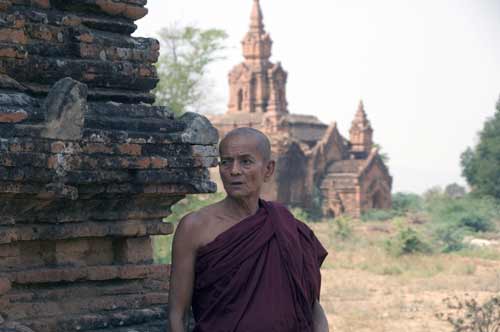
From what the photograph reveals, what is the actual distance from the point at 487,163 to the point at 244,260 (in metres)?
47.5

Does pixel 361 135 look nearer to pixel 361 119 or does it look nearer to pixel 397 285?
pixel 361 119

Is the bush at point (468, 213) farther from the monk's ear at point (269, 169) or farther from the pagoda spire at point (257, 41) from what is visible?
the monk's ear at point (269, 169)

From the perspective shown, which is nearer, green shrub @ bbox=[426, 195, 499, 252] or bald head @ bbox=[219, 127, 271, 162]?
bald head @ bbox=[219, 127, 271, 162]

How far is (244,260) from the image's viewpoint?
3459mm

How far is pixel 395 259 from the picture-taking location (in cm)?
2580

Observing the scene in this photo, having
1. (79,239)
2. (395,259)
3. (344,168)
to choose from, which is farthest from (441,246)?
(79,239)

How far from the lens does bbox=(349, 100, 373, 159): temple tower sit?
158ft

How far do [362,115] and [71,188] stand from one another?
147 ft

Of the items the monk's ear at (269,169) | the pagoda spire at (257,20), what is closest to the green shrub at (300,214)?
the pagoda spire at (257,20)

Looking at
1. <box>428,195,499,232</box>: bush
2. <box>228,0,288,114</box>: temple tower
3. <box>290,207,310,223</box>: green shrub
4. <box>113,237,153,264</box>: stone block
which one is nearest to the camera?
<box>113,237,153,264</box>: stone block

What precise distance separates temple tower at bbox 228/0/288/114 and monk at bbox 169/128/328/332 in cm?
4330

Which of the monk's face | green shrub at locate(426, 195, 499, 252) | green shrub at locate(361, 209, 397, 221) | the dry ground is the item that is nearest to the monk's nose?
the monk's face

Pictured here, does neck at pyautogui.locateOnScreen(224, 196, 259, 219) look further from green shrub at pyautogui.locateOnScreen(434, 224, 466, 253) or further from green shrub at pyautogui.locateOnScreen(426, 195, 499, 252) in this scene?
green shrub at pyautogui.locateOnScreen(426, 195, 499, 252)

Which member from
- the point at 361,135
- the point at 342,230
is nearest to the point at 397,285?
the point at 342,230
